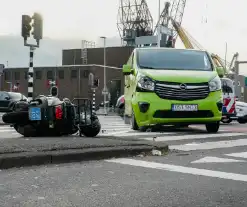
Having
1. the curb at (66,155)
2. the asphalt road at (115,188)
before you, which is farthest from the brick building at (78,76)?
the asphalt road at (115,188)

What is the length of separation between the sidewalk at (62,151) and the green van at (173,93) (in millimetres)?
2772

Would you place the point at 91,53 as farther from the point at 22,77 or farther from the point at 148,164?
the point at 148,164

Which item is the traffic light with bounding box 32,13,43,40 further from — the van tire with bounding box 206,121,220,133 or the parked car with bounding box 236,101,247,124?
the parked car with bounding box 236,101,247,124

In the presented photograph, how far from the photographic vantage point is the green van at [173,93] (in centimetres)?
1005

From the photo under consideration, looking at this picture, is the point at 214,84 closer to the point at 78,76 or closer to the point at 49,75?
the point at 78,76

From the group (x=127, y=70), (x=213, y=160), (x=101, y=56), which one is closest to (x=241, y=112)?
(x=127, y=70)

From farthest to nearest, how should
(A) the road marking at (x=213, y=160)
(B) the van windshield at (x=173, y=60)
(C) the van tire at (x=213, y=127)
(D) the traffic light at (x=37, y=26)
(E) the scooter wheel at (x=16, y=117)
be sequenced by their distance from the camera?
(D) the traffic light at (x=37, y=26) < (C) the van tire at (x=213, y=127) < (B) the van windshield at (x=173, y=60) < (E) the scooter wheel at (x=16, y=117) < (A) the road marking at (x=213, y=160)

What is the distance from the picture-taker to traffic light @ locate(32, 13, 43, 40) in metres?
16.7

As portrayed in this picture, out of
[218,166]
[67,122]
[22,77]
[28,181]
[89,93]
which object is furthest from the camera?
[22,77]

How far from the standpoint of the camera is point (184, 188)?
443 centimetres

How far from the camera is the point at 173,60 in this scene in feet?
35.9

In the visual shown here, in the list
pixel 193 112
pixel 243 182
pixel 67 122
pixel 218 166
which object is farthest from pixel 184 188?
pixel 193 112

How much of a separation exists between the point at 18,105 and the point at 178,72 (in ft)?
11.8

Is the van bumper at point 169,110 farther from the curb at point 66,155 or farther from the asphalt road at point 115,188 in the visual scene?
the asphalt road at point 115,188
